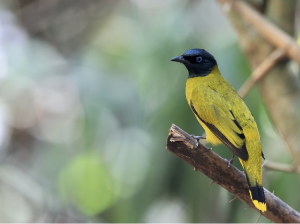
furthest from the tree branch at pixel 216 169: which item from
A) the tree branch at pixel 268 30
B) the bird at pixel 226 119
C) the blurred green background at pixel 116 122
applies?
the tree branch at pixel 268 30

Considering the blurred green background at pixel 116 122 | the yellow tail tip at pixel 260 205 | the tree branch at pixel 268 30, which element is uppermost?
the tree branch at pixel 268 30

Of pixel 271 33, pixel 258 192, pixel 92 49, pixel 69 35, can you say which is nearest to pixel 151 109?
pixel 271 33

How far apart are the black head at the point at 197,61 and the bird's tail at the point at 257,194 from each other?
1841mm

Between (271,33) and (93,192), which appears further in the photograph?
(93,192)

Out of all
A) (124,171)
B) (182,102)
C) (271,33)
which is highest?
(271,33)

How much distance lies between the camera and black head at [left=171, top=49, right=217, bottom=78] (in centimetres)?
422

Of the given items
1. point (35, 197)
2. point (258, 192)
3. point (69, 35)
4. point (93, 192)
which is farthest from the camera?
point (69, 35)

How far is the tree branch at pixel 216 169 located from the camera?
2.69 meters

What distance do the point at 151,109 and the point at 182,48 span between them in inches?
42.1

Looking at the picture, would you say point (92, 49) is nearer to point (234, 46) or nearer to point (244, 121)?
point (234, 46)

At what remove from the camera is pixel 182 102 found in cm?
488

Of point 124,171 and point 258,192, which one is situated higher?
point 258,192

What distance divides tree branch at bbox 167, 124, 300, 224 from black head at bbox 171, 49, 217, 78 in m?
1.71

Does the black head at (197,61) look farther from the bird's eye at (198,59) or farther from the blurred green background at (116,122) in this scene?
the blurred green background at (116,122)
